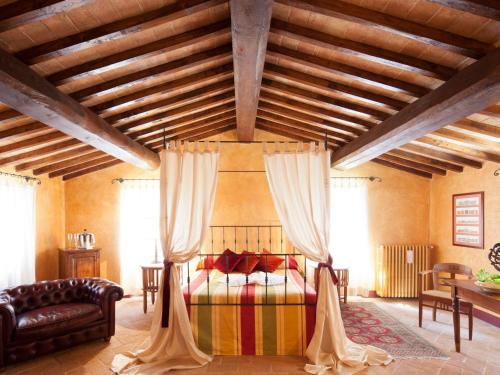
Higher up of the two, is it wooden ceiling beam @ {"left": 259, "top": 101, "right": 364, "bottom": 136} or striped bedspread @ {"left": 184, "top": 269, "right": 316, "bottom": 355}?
wooden ceiling beam @ {"left": 259, "top": 101, "right": 364, "bottom": 136}

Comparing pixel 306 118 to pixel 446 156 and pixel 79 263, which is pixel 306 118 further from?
pixel 79 263

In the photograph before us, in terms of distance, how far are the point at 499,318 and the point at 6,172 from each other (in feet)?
23.1

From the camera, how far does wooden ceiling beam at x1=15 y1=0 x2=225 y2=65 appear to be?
225 centimetres

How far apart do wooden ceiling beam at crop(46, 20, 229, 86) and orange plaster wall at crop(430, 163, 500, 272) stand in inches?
165

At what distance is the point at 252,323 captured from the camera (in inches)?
141

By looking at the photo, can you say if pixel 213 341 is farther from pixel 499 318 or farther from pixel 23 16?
pixel 499 318

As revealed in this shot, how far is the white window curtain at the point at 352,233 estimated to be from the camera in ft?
19.7

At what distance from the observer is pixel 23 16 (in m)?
1.88

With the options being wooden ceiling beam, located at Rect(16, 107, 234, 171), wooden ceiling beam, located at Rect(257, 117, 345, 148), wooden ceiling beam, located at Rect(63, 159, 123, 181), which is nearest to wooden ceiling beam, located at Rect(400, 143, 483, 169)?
wooden ceiling beam, located at Rect(257, 117, 345, 148)

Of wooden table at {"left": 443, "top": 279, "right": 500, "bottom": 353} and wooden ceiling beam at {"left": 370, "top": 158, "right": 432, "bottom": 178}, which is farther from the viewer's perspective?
wooden ceiling beam at {"left": 370, "top": 158, "right": 432, "bottom": 178}

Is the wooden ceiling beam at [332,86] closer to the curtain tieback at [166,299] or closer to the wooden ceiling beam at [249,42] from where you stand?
the wooden ceiling beam at [249,42]

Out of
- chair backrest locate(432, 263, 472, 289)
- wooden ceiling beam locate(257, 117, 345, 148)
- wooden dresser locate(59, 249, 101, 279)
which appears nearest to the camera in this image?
chair backrest locate(432, 263, 472, 289)

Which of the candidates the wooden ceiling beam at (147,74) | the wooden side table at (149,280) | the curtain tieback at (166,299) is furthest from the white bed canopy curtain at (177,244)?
the wooden side table at (149,280)

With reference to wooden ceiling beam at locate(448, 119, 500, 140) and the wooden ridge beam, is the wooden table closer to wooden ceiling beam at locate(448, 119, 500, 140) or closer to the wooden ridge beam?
wooden ceiling beam at locate(448, 119, 500, 140)
